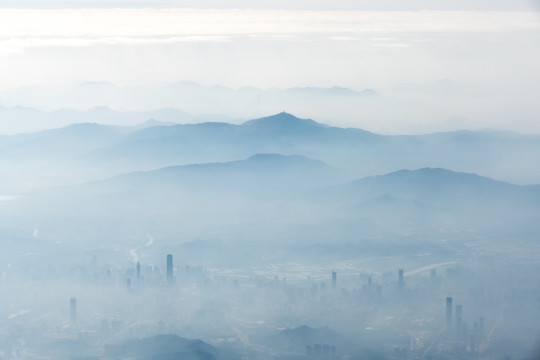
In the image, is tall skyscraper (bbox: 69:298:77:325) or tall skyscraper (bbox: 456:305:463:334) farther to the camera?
tall skyscraper (bbox: 69:298:77:325)

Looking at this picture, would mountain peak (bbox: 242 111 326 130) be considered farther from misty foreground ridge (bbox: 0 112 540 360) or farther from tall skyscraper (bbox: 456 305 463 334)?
tall skyscraper (bbox: 456 305 463 334)

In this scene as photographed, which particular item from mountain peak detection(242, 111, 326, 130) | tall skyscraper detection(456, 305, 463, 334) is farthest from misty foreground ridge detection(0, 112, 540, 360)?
mountain peak detection(242, 111, 326, 130)

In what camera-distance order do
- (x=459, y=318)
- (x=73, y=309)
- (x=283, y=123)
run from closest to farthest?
1. (x=459, y=318)
2. (x=73, y=309)
3. (x=283, y=123)

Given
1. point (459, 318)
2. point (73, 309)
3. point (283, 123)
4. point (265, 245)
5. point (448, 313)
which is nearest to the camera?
point (459, 318)

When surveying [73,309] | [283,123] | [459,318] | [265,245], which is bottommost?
[459,318]

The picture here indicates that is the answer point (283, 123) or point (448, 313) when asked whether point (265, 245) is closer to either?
point (448, 313)

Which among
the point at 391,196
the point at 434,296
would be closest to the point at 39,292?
the point at 434,296

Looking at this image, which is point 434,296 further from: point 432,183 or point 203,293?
point 432,183

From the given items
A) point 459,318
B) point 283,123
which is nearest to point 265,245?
point 459,318

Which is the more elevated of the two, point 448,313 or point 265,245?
point 265,245

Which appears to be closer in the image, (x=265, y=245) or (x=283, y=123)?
(x=265, y=245)
